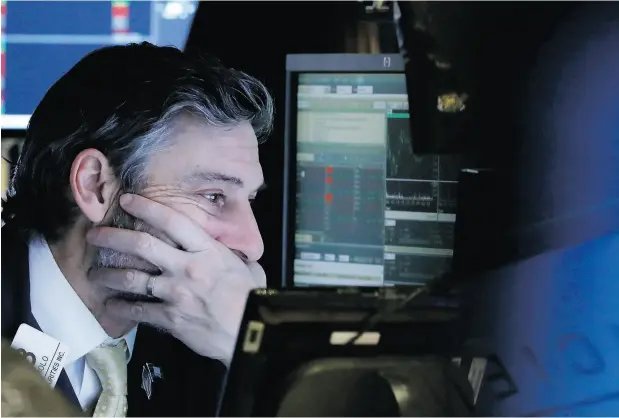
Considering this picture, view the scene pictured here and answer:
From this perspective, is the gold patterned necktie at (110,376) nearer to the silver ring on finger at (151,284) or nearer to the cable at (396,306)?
the silver ring on finger at (151,284)

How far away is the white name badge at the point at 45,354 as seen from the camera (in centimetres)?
94

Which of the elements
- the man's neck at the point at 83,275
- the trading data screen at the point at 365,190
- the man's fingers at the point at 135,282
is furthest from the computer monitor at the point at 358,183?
the man's neck at the point at 83,275

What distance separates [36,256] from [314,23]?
0.64 metres

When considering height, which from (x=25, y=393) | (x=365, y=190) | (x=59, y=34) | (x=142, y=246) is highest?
(x=59, y=34)

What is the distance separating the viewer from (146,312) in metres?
0.93

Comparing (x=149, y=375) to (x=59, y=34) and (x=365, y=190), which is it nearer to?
(x=365, y=190)

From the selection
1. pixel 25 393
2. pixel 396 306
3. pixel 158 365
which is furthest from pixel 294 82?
pixel 25 393

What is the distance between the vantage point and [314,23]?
96 cm

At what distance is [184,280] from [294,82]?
392 mm

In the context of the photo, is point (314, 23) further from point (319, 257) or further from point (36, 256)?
point (36, 256)

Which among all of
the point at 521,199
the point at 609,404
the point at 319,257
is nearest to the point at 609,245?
the point at 521,199

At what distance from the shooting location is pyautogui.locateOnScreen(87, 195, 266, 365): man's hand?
92 centimetres

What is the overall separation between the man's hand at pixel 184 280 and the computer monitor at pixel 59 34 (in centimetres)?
28

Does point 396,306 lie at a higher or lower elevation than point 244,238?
lower
